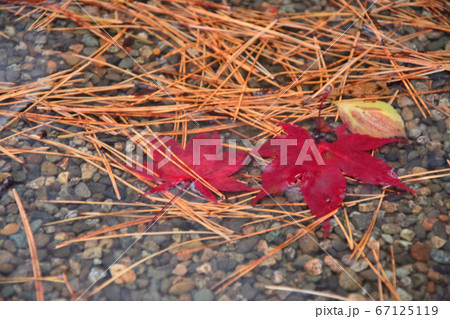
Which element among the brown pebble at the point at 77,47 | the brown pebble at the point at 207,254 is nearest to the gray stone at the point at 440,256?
the brown pebble at the point at 207,254

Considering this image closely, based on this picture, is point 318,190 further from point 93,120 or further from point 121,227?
point 93,120

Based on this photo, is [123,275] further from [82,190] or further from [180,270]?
[82,190]

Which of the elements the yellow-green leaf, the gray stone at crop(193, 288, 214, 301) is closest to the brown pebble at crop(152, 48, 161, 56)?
the yellow-green leaf

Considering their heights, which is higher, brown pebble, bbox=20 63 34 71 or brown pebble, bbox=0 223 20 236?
brown pebble, bbox=20 63 34 71

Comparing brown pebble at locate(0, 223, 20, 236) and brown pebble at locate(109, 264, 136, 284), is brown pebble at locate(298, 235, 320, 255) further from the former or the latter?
brown pebble at locate(0, 223, 20, 236)

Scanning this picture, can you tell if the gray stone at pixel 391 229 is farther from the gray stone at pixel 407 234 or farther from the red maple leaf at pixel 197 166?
the red maple leaf at pixel 197 166

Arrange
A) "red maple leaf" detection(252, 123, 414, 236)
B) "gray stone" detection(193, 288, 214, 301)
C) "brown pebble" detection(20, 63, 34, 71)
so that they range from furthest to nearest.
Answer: "brown pebble" detection(20, 63, 34, 71) → "red maple leaf" detection(252, 123, 414, 236) → "gray stone" detection(193, 288, 214, 301)

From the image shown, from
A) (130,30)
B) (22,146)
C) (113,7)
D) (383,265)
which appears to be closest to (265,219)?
(383,265)
